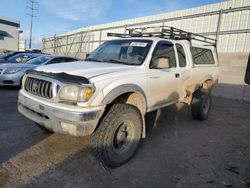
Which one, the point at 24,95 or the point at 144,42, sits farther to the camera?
the point at 144,42

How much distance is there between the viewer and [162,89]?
13.4ft

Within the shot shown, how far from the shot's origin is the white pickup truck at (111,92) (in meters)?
2.70

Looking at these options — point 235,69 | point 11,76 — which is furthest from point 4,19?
point 235,69

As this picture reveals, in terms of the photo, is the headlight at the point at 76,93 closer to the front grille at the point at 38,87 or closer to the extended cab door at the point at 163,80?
the front grille at the point at 38,87

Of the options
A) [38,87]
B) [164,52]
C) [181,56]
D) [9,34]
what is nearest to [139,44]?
[164,52]

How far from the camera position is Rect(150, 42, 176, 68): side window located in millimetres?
3939

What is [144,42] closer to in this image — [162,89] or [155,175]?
[162,89]

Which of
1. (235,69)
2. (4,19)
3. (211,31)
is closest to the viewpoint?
(235,69)

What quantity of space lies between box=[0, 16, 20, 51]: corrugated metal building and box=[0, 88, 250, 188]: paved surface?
58219 mm

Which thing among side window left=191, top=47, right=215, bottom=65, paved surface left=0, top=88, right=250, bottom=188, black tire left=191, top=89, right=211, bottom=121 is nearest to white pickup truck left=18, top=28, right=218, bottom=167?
paved surface left=0, top=88, right=250, bottom=188

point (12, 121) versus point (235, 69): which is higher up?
point (235, 69)

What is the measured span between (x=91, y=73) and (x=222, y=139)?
3.35 m

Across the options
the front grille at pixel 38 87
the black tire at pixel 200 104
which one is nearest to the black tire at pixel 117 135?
the front grille at pixel 38 87

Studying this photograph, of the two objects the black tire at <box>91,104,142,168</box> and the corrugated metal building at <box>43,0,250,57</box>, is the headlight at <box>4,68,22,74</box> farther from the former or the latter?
the corrugated metal building at <box>43,0,250,57</box>
